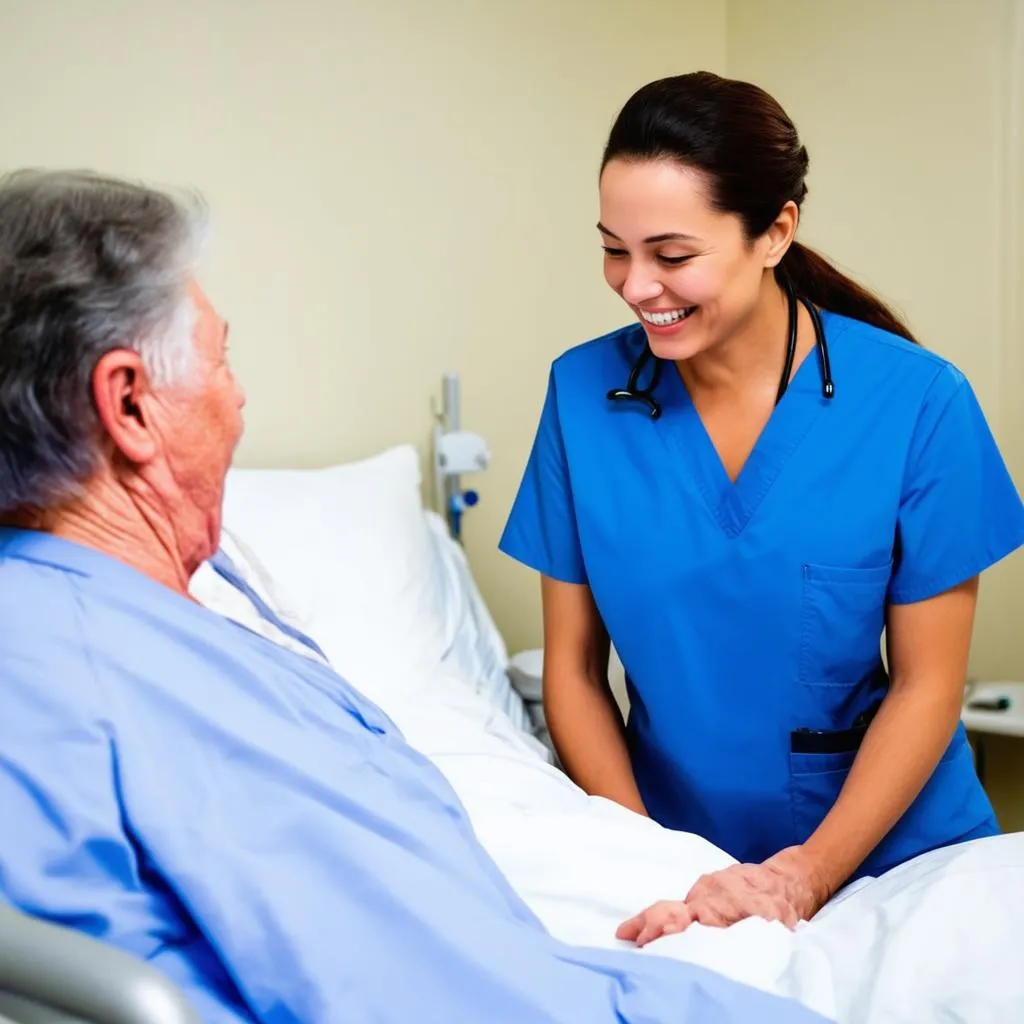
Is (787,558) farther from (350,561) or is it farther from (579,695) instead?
(350,561)

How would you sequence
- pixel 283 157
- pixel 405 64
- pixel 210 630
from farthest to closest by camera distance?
pixel 405 64, pixel 283 157, pixel 210 630

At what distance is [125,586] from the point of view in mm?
846

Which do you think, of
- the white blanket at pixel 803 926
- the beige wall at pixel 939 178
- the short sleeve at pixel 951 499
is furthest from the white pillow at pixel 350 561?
the beige wall at pixel 939 178

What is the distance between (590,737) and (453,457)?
2.81 ft

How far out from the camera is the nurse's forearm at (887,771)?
1314mm

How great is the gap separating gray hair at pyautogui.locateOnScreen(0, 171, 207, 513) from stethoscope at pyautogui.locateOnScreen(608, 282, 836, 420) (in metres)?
0.72

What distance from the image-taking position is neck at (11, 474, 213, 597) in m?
0.88

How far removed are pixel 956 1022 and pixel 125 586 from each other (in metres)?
0.70

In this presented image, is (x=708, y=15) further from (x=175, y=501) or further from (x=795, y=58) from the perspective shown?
(x=175, y=501)

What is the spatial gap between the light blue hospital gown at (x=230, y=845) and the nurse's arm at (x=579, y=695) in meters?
0.60

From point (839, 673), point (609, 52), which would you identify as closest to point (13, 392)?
point (839, 673)

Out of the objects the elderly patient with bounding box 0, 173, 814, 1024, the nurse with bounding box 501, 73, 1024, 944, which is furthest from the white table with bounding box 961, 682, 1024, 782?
the elderly patient with bounding box 0, 173, 814, 1024

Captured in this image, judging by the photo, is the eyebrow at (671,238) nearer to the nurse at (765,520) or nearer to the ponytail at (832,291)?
the nurse at (765,520)

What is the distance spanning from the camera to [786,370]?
4.68 feet
